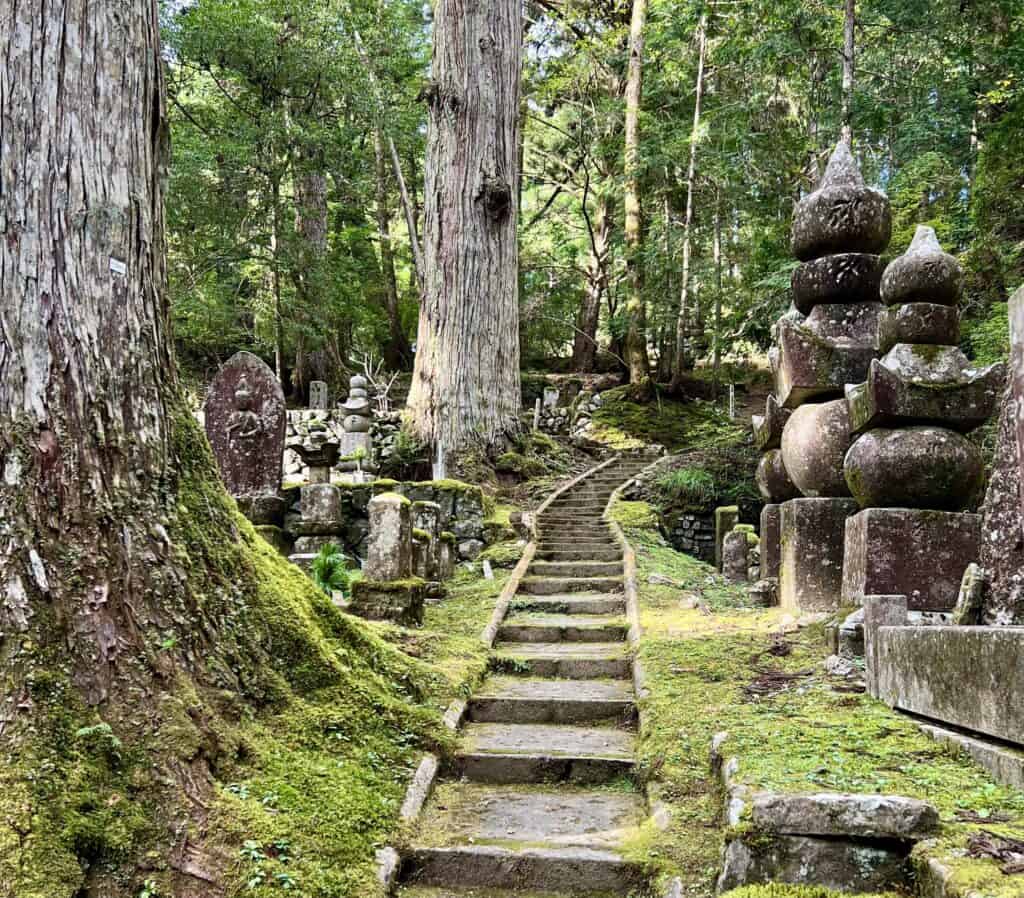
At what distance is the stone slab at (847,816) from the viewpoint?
271 centimetres

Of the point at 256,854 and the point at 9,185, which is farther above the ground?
the point at 9,185

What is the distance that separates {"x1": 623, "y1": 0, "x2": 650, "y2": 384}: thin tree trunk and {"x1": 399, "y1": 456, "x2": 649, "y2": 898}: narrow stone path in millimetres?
14788

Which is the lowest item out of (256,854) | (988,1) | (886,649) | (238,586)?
(256,854)

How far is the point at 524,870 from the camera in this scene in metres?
3.57

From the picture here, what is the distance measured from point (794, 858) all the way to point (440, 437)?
11.0m

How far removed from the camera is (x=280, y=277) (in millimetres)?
19719

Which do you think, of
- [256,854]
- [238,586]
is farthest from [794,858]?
[238,586]

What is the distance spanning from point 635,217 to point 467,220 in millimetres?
10112

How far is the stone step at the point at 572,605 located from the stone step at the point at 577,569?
121 centimetres

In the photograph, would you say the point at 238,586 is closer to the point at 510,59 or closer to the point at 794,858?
the point at 794,858

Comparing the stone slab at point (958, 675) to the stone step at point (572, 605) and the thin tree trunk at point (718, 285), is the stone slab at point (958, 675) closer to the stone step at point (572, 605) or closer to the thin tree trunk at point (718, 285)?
the stone step at point (572, 605)

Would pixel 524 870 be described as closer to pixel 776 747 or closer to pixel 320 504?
pixel 776 747

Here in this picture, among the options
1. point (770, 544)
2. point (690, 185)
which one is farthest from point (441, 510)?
point (690, 185)

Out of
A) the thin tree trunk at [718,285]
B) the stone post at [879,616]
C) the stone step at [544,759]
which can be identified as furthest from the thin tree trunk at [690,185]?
the stone step at [544,759]
